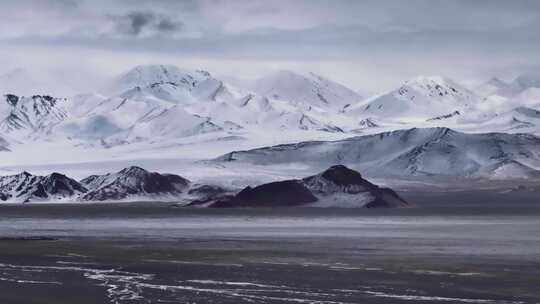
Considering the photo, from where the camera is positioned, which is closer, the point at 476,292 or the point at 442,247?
the point at 476,292

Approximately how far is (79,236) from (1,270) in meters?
55.9

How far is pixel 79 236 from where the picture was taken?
159m

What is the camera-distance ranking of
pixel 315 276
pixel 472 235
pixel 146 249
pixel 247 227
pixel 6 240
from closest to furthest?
pixel 315 276 < pixel 146 249 < pixel 6 240 < pixel 472 235 < pixel 247 227

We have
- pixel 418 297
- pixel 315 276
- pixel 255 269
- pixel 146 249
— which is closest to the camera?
pixel 418 297

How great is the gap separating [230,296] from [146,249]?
1833 inches

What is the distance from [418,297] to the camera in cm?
8056

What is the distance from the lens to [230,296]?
82.1 metres

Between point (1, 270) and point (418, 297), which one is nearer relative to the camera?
point (418, 297)

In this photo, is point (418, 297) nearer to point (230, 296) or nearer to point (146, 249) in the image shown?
point (230, 296)

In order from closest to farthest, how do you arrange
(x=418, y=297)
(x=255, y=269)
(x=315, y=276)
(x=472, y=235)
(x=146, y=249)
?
(x=418, y=297) < (x=315, y=276) < (x=255, y=269) < (x=146, y=249) < (x=472, y=235)

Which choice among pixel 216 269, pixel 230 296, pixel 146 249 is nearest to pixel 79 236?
pixel 146 249

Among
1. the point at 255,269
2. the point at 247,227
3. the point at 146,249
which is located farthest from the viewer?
the point at 247,227

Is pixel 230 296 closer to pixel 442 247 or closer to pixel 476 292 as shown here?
pixel 476 292

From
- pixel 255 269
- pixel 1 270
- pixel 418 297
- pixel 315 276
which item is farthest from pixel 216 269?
pixel 418 297
